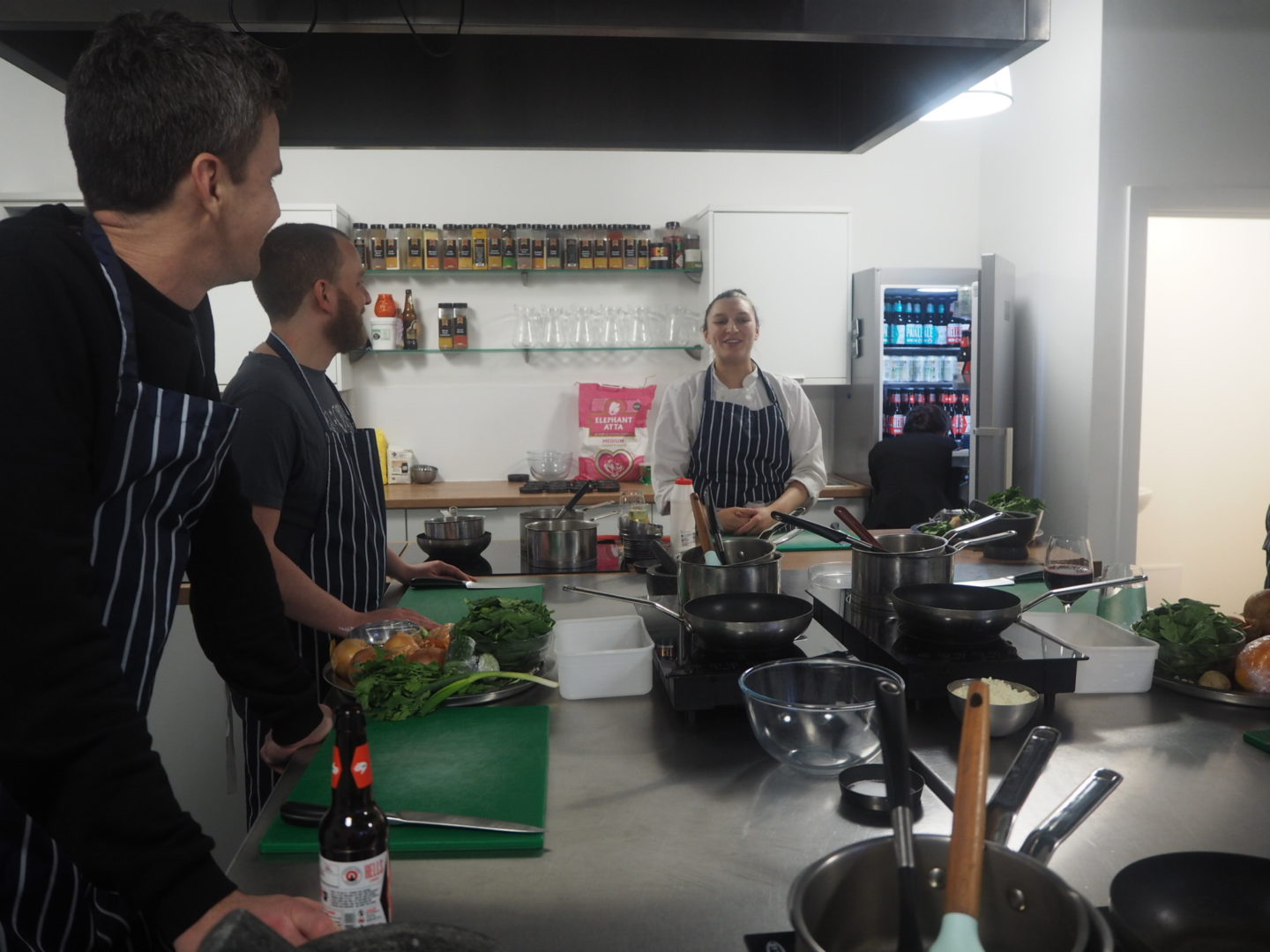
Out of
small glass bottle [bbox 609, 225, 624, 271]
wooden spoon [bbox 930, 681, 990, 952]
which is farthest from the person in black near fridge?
wooden spoon [bbox 930, 681, 990, 952]

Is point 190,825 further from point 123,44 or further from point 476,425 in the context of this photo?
point 476,425

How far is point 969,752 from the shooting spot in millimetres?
792

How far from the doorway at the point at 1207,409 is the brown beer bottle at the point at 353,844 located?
589cm

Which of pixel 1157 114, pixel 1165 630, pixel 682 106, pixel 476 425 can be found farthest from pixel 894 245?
pixel 1165 630

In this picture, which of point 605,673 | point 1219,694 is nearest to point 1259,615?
point 1219,694

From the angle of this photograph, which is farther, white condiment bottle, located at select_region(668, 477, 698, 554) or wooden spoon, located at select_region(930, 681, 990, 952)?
white condiment bottle, located at select_region(668, 477, 698, 554)

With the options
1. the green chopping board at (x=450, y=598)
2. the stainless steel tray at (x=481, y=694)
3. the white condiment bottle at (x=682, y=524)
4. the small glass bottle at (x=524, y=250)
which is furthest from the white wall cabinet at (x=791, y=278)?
the stainless steel tray at (x=481, y=694)

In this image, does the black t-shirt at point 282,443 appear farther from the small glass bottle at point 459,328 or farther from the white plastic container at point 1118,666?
the small glass bottle at point 459,328

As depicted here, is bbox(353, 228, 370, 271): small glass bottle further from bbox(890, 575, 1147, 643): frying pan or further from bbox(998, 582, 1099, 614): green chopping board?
bbox(890, 575, 1147, 643): frying pan

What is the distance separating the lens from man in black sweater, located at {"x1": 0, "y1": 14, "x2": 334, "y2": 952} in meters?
0.94

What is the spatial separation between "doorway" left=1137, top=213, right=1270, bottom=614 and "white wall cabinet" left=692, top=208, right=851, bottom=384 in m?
2.16

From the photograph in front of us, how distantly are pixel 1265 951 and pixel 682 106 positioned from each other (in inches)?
69.0

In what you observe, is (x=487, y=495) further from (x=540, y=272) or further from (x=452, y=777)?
(x=452, y=777)

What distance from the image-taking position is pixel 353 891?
879mm
